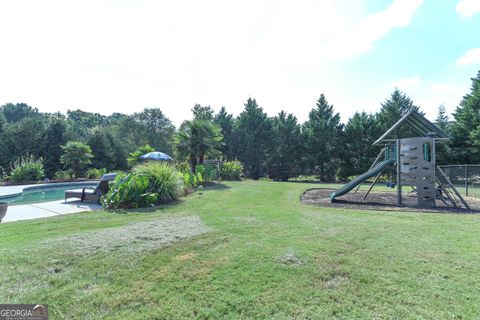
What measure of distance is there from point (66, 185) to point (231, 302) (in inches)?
692

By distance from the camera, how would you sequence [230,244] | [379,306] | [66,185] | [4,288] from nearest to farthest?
1. [379,306]
2. [4,288]
3. [230,244]
4. [66,185]

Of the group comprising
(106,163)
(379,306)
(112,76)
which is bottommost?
(379,306)

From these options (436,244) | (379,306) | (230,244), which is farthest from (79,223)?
(436,244)

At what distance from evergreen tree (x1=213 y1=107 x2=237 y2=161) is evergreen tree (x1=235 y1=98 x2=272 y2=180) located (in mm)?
670

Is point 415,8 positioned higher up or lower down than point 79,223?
higher up

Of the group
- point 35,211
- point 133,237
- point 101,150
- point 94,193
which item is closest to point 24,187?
point 94,193

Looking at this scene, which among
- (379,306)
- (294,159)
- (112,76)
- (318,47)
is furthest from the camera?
(294,159)

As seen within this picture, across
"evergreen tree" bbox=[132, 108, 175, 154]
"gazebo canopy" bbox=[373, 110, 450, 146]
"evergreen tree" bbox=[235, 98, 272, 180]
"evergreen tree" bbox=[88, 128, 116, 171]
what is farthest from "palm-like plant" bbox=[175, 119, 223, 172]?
"evergreen tree" bbox=[132, 108, 175, 154]

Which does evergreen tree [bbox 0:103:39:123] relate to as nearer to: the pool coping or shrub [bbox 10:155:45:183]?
shrub [bbox 10:155:45:183]

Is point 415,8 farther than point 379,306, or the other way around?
point 415,8

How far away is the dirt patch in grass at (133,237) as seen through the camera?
3.64m

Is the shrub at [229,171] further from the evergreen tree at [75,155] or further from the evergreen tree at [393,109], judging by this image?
the evergreen tree at [393,109]

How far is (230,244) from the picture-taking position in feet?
12.6

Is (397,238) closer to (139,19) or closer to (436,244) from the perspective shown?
(436,244)
